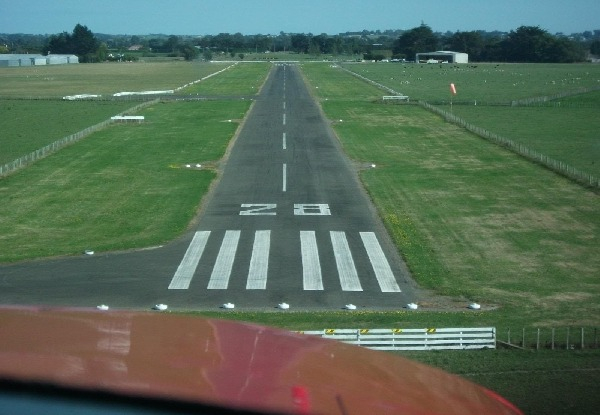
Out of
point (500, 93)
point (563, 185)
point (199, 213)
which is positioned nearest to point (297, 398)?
point (199, 213)

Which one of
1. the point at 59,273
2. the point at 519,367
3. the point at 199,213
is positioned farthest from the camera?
the point at 199,213

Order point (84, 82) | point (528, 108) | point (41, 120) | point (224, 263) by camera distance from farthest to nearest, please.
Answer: point (84, 82)
point (528, 108)
point (41, 120)
point (224, 263)

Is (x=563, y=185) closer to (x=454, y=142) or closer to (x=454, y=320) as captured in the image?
(x=454, y=142)

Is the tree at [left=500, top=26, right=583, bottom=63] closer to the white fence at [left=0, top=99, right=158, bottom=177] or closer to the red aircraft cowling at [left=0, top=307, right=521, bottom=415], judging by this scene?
the white fence at [left=0, top=99, right=158, bottom=177]

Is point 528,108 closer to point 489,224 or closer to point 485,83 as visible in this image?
point 485,83

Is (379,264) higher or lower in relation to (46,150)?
higher

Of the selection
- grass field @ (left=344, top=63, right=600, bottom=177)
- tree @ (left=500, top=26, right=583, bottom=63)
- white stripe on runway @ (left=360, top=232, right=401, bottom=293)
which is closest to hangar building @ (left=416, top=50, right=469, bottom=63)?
tree @ (left=500, top=26, right=583, bottom=63)

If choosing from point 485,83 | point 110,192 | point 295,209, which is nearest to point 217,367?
point 295,209
